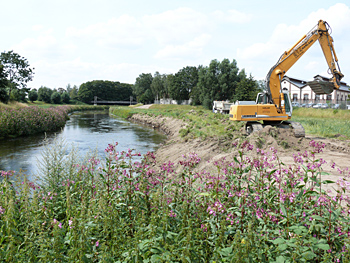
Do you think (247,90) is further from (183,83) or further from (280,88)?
(183,83)

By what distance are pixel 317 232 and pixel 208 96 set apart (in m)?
55.5

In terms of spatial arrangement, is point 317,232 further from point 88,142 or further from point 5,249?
point 88,142

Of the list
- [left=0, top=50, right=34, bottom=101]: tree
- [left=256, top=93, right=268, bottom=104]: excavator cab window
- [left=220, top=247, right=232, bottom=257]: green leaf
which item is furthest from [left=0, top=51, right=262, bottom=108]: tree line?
[left=220, top=247, right=232, bottom=257]: green leaf

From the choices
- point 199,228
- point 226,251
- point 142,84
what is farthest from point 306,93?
point 142,84

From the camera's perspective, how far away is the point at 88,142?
1905 centimetres

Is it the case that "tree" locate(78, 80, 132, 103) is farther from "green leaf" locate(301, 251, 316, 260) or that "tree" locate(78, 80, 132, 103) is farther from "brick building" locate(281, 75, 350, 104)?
"green leaf" locate(301, 251, 316, 260)

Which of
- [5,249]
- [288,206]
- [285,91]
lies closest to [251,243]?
[288,206]

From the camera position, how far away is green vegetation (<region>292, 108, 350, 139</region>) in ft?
54.2

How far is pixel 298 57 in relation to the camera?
14273 millimetres

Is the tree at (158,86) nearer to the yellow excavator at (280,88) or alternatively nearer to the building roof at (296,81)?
the building roof at (296,81)

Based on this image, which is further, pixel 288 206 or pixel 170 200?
pixel 170 200

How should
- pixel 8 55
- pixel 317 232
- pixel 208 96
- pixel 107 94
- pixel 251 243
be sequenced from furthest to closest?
pixel 107 94 → pixel 208 96 → pixel 8 55 → pixel 317 232 → pixel 251 243

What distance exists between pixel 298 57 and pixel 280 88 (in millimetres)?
1961

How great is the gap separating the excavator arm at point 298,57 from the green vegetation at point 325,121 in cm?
381
